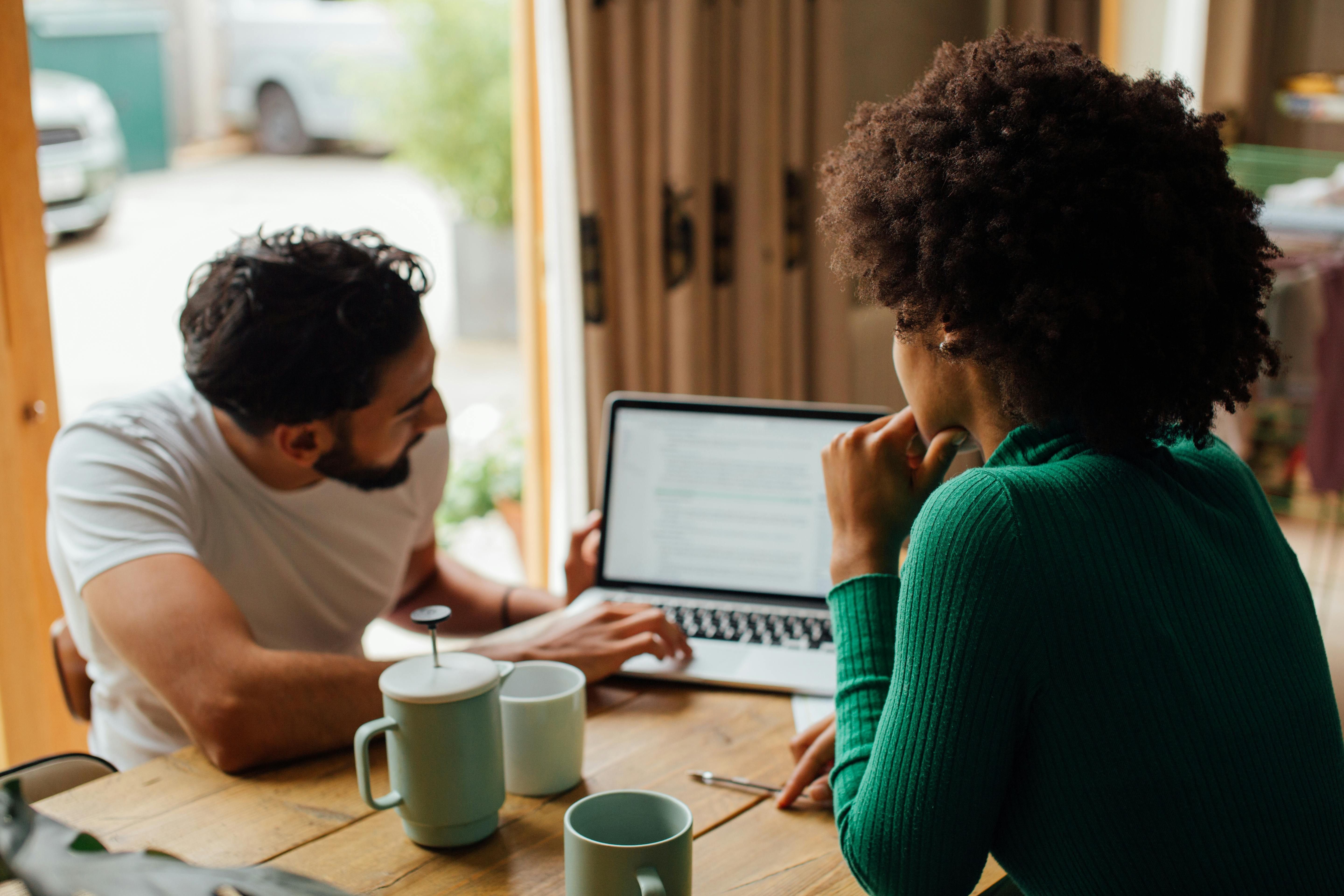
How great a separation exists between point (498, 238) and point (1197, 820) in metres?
2.96

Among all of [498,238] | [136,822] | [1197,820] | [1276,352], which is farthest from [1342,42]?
[136,822]

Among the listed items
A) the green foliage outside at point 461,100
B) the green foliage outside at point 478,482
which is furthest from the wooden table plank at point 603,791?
the green foliage outside at point 461,100

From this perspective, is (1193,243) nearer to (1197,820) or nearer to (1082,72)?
(1082,72)

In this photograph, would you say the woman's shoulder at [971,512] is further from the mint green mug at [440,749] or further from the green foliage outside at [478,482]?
the green foliage outside at [478,482]

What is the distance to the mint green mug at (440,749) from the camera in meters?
0.85

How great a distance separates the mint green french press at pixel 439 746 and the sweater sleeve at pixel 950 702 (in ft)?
0.97

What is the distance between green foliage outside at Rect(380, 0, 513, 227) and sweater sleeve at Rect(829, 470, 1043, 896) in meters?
2.81

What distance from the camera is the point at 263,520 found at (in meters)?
1.33

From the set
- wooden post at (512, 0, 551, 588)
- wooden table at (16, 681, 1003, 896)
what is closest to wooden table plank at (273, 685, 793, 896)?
wooden table at (16, 681, 1003, 896)

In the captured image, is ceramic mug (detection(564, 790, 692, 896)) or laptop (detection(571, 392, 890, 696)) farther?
laptop (detection(571, 392, 890, 696))

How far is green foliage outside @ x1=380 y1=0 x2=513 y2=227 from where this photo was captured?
3.31 meters

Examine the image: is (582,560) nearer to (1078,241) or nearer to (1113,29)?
(1078,241)

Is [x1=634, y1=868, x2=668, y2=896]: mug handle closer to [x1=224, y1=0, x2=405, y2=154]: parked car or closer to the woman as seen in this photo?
the woman

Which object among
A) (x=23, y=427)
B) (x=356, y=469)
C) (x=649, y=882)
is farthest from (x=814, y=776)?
(x=23, y=427)
